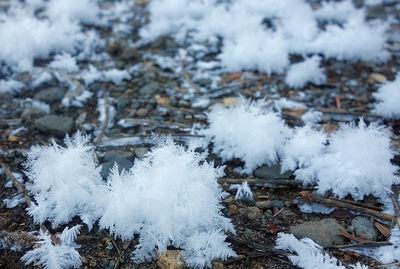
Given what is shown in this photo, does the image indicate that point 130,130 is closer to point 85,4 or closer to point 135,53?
point 135,53

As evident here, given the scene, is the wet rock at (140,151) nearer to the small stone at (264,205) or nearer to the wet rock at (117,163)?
the wet rock at (117,163)

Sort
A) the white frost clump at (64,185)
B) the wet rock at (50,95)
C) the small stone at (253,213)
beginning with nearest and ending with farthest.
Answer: the white frost clump at (64,185) < the small stone at (253,213) < the wet rock at (50,95)

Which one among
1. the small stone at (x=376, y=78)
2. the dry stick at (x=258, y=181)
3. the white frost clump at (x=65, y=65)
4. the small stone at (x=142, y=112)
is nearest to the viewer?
the dry stick at (x=258, y=181)

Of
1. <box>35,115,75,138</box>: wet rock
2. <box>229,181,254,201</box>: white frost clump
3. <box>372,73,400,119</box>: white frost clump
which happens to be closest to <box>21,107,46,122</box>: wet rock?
<box>35,115,75,138</box>: wet rock

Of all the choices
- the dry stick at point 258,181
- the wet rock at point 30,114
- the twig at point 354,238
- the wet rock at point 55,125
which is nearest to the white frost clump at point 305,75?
the dry stick at point 258,181

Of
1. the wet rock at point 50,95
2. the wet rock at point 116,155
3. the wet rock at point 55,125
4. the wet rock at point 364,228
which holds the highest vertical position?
A: the wet rock at point 50,95

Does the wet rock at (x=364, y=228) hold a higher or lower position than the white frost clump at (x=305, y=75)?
lower

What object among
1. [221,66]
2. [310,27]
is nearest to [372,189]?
[221,66]

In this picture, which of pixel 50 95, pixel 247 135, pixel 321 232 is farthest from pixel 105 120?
pixel 321 232
